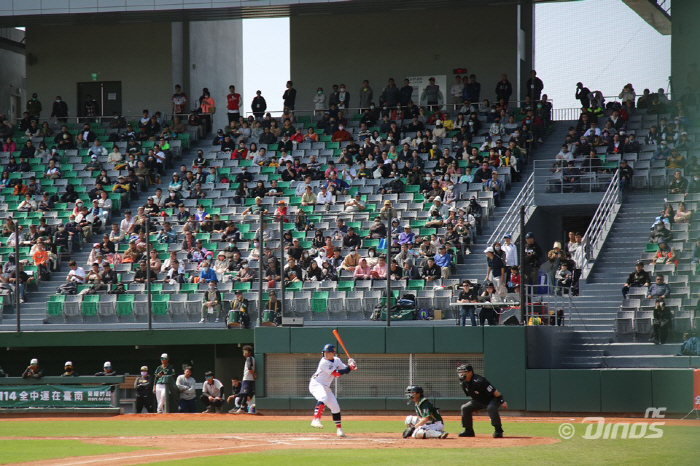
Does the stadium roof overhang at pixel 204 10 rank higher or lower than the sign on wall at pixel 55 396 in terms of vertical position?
higher

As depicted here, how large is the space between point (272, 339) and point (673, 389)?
8078 mm

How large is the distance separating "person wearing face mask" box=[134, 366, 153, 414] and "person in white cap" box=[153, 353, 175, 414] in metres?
0.27

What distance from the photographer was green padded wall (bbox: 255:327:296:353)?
794 inches

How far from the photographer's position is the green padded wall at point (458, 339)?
18969 mm

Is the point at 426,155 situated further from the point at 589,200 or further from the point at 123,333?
the point at 123,333

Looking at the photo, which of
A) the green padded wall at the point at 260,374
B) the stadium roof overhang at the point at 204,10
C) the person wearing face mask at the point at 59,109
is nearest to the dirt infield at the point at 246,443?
the green padded wall at the point at 260,374

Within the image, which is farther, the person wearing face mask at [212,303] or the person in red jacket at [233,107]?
the person in red jacket at [233,107]

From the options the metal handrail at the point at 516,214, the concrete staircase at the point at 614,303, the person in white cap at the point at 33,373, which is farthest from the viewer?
the metal handrail at the point at 516,214

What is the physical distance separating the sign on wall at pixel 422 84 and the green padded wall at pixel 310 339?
51.0 ft

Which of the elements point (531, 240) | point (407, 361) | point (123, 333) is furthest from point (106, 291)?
point (531, 240)

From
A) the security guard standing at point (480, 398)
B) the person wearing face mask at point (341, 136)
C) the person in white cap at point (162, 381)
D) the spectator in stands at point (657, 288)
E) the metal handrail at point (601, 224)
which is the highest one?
the person wearing face mask at point (341, 136)

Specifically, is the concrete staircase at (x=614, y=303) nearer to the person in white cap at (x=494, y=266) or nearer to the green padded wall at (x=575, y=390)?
the green padded wall at (x=575, y=390)

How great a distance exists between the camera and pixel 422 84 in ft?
112

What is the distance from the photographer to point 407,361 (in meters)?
19.6
